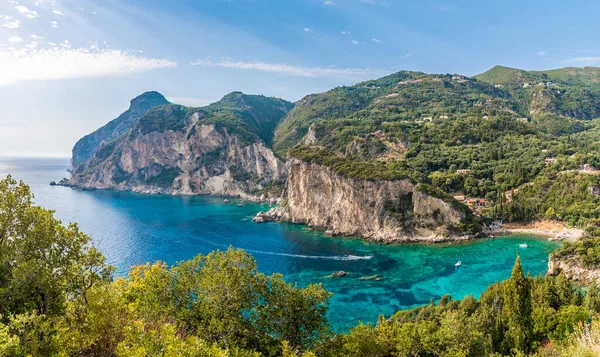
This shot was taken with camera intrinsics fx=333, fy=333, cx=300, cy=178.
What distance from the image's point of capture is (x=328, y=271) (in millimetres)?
55156

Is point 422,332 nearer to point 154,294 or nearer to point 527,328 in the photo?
point 527,328

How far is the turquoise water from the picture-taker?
46688 millimetres

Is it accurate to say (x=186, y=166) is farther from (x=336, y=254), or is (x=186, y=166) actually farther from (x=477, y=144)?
(x=477, y=144)

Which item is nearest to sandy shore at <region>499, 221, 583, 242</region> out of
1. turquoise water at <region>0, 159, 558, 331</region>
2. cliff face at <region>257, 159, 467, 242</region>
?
turquoise water at <region>0, 159, 558, 331</region>

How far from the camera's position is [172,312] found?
16.5 metres

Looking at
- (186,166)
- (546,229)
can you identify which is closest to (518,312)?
(546,229)

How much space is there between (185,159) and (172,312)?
156711mm

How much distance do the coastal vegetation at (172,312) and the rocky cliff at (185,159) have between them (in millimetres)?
115543

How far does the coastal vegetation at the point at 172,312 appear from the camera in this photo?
11.0 meters

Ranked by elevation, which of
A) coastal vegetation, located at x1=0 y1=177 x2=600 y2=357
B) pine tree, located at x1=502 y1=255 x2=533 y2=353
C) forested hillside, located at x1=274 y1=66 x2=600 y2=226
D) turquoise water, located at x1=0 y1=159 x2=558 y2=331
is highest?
forested hillside, located at x1=274 y1=66 x2=600 y2=226

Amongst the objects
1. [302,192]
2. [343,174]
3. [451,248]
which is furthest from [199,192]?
[451,248]

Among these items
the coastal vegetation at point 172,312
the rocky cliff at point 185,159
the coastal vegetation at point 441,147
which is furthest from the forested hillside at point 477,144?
the coastal vegetation at point 172,312

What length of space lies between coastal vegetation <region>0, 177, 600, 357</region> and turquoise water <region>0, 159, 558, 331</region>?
1840 cm

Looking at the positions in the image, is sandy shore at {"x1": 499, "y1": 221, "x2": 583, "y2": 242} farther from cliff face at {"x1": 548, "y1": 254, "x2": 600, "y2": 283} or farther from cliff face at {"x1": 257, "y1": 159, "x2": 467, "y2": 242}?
cliff face at {"x1": 548, "y1": 254, "x2": 600, "y2": 283}
